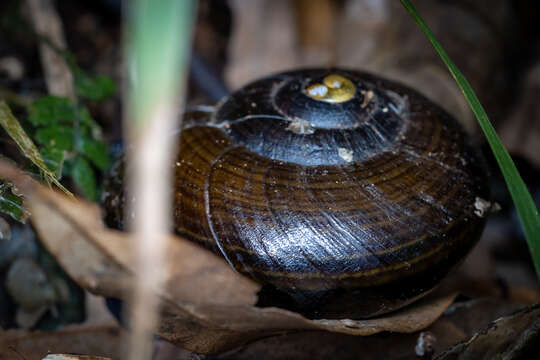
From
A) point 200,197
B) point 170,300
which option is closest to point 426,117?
point 200,197

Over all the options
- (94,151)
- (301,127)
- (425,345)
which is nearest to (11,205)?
(94,151)


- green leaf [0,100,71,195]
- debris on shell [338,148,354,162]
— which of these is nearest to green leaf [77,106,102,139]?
green leaf [0,100,71,195]

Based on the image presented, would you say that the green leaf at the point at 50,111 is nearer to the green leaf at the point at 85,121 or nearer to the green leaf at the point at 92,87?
the green leaf at the point at 85,121

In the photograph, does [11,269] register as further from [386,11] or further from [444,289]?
[386,11]

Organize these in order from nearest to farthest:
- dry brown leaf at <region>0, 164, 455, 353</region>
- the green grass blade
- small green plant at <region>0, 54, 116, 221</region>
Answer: dry brown leaf at <region>0, 164, 455, 353</region>, the green grass blade, small green plant at <region>0, 54, 116, 221</region>

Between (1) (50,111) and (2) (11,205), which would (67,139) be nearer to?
(1) (50,111)

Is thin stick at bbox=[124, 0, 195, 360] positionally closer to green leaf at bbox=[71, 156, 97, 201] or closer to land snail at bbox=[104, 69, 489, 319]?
land snail at bbox=[104, 69, 489, 319]

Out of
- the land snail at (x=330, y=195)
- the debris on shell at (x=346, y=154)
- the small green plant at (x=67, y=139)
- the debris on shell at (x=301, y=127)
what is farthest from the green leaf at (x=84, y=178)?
the debris on shell at (x=346, y=154)
